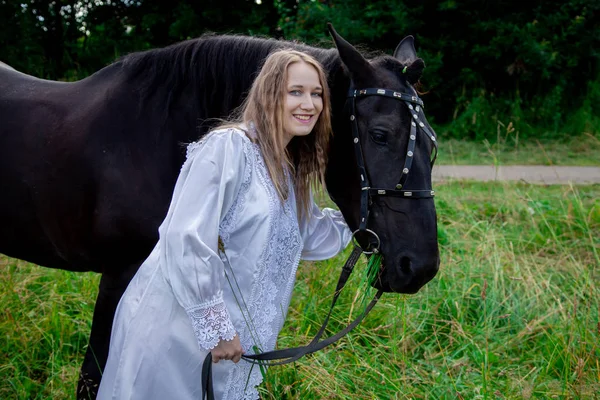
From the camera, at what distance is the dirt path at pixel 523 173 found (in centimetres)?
652

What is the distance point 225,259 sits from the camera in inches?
81.5

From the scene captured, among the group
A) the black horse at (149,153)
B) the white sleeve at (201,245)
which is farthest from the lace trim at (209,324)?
the black horse at (149,153)

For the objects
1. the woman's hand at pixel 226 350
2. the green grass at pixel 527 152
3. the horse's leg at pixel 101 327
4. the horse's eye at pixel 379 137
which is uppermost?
the horse's eye at pixel 379 137

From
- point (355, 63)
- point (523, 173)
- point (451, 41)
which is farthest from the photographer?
point (451, 41)

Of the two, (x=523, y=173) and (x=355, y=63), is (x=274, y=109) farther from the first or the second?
(x=523, y=173)

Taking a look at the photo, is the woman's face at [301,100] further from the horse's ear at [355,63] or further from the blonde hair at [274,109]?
the horse's ear at [355,63]

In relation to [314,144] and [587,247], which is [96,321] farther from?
[587,247]

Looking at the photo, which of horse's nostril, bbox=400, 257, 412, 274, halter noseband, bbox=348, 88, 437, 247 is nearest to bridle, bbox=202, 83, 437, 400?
halter noseband, bbox=348, 88, 437, 247

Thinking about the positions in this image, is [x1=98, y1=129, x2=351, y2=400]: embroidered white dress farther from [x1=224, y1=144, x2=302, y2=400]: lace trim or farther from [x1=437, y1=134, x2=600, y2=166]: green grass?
[x1=437, y1=134, x2=600, y2=166]: green grass

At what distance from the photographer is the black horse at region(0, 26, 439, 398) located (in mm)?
2266

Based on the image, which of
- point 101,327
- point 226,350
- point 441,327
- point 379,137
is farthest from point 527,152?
point 226,350

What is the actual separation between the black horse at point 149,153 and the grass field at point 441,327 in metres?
0.73

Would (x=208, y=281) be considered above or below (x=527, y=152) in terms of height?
above

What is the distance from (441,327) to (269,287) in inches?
67.3
